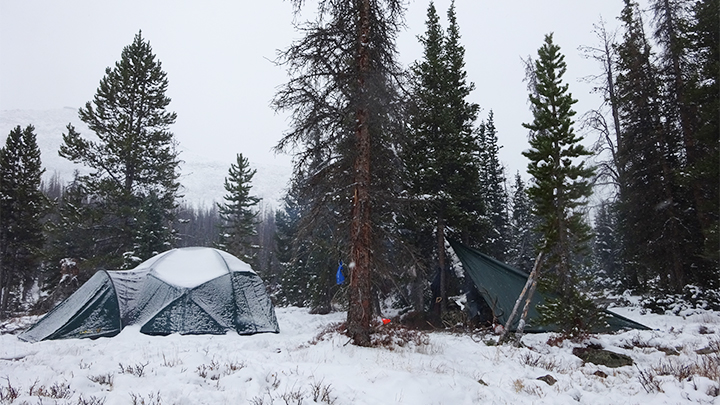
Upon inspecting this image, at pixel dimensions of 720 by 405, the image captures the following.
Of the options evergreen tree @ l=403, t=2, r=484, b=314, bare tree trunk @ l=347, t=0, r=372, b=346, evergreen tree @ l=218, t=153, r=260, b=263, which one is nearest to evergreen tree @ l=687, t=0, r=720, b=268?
evergreen tree @ l=403, t=2, r=484, b=314

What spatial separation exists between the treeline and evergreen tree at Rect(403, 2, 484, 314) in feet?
0.26

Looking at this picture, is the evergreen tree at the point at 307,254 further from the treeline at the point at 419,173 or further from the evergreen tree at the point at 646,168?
the evergreen tree at the point at 646,168

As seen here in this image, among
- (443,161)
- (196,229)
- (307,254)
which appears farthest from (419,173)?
(196,229)

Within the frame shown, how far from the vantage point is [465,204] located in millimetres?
15539

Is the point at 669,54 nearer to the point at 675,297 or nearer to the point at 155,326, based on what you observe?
the point at 675,297

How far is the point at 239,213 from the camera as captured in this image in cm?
3091

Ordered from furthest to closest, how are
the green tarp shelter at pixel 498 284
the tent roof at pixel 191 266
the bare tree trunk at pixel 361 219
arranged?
the green tarp shelter at pixel 498 284, the tent roof at pixel 191 266, the bare tree trunk at pixel 361 219

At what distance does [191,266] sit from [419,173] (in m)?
8.79

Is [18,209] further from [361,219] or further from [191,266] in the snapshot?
[361,219]

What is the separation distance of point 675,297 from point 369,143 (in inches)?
527

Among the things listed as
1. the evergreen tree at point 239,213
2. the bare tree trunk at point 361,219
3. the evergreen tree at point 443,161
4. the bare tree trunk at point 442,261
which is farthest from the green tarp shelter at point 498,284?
the evergreen tree at point 239,213

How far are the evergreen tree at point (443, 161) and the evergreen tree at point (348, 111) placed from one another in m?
5.09

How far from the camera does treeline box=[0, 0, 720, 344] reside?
8.71m

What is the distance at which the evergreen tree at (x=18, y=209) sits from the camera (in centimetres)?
2123
